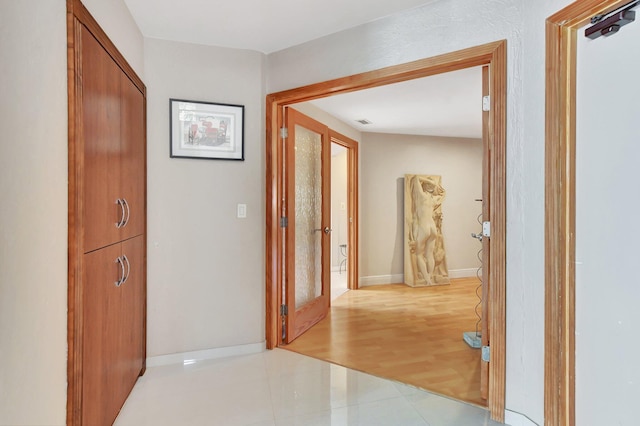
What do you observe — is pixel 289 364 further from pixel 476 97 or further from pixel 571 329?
pixel 476 97

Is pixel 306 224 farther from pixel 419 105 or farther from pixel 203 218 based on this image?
pixel 419 105

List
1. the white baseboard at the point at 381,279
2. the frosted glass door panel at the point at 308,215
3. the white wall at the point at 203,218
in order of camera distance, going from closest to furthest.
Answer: the white wall at the point at 203,218 < the frosted glass door panel at the point at 308,215 < the white baseboard at the point at 381,279

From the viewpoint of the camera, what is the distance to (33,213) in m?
1.09

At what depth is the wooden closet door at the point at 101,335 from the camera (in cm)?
145

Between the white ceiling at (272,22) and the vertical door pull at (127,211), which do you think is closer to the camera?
the vertical door pull at (127,211)

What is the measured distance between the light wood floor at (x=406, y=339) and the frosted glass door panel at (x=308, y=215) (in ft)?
1.41

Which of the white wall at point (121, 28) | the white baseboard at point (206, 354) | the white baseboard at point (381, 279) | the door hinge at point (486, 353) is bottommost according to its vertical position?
the white baseboard at point (206, 354)

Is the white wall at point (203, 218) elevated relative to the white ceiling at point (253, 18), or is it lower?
lower

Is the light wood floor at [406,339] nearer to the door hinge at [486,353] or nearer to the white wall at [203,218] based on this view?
the door hinge at [486,353]

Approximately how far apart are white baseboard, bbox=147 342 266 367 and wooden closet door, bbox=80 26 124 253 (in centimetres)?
115
